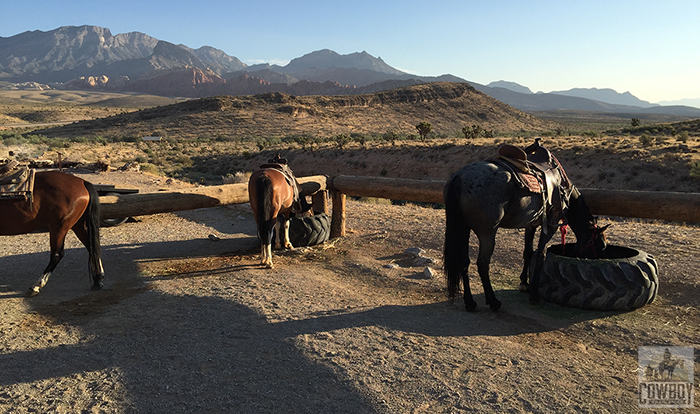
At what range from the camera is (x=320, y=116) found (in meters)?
70.1

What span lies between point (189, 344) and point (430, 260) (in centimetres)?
411

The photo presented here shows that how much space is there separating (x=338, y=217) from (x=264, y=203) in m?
2.55

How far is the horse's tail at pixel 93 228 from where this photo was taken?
5555 millimetres

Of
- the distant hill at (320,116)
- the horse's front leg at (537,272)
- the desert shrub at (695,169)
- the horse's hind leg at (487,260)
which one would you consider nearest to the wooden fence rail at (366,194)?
the horse's front leg at (537,272)

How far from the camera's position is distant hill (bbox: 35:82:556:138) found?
59.2 m

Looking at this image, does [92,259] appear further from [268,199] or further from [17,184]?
[268,199]

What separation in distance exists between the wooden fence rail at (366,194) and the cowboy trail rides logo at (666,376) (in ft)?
6.56

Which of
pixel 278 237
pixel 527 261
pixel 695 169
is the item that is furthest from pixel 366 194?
pixel 695 169

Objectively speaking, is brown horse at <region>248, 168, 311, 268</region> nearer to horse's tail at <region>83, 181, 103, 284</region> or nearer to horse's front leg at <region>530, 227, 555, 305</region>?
horse's tail at <region>83, 181, 103, 284</region>

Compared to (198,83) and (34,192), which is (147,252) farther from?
(198,83)

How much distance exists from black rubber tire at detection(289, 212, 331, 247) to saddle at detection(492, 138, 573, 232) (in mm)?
3740

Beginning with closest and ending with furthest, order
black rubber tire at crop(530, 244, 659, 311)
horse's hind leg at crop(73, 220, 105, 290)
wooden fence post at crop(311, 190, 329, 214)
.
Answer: black rubber tire at crop(530, 244, 659, 311) < horse's hind leg at crop(73, 220, 105, 290) < wooden fence post at crop(311, 190, 329, 214)

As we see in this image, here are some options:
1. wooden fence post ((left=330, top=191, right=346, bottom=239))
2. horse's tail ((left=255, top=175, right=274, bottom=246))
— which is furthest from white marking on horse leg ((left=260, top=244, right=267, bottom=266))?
wooden fence post ((left=330, top=191, right=346, bottom=239))

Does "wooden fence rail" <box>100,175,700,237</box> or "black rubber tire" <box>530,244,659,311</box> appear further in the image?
"wooden fence rail" <box>100,175,700,237</box>
